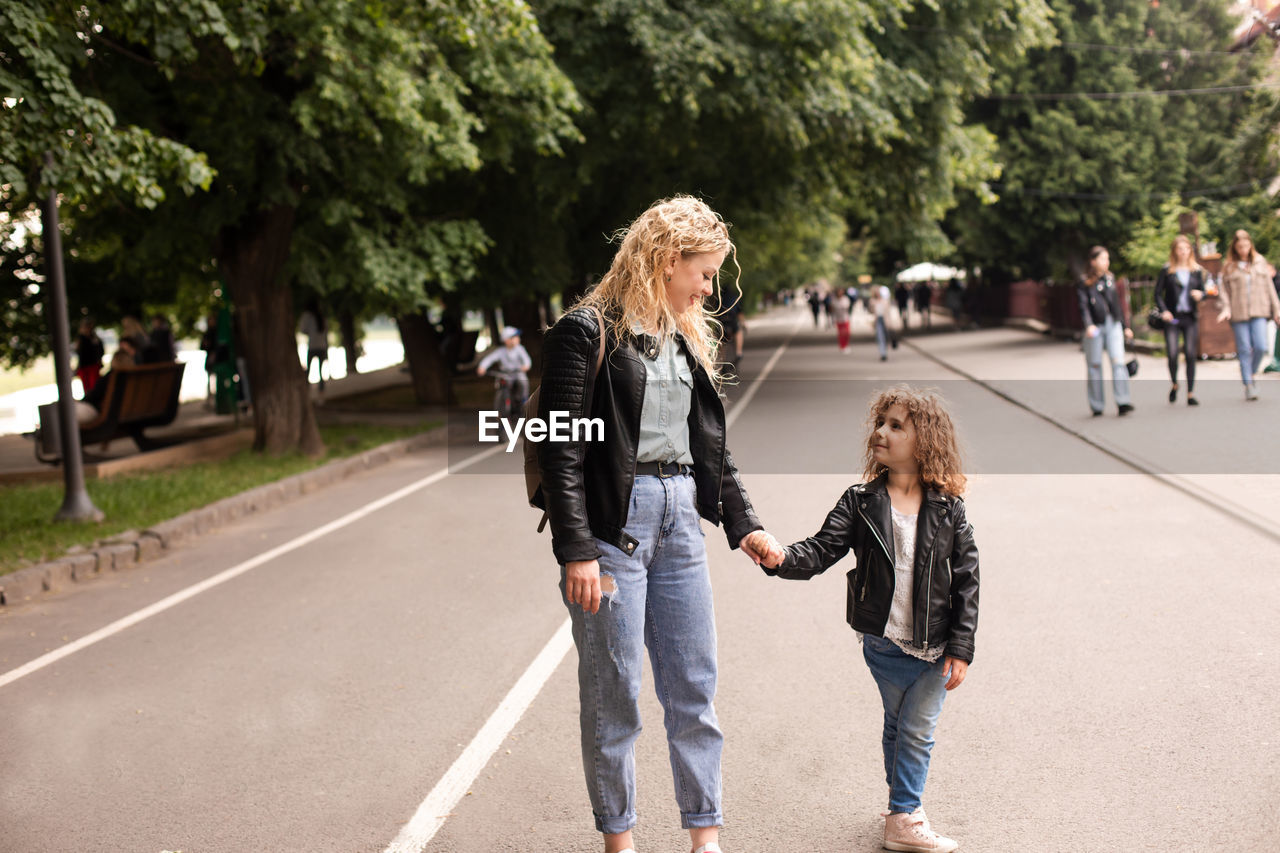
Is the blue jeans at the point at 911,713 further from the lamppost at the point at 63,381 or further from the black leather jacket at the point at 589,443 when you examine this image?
the lamppost at the point at 63,381

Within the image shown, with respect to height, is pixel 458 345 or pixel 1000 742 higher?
pixel 458 345

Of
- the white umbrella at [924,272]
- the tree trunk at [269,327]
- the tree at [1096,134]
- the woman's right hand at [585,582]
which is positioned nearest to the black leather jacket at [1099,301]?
the tree trunk at [269,327]

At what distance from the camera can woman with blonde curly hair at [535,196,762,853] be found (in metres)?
3.33

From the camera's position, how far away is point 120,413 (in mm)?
14578

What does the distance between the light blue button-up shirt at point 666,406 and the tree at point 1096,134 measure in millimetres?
34213

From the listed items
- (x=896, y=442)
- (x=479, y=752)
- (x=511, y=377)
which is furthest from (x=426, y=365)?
(x=896, y=442)

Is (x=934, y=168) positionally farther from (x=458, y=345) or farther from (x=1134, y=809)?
(x=1134, y=809)

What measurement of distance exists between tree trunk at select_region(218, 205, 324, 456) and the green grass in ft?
1.20

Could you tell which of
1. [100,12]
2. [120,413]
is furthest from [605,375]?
[120,413]

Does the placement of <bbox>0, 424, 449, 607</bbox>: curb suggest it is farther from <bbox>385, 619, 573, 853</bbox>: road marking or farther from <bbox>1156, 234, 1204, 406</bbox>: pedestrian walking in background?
<bbox>1156, 234, 1204, 406</bbox>: pedestrian walking in background

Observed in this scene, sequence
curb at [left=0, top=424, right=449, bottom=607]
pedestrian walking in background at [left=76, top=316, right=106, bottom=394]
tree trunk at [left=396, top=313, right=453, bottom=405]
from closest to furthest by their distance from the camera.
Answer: curb at [left=0, top=424, right=449, bottom=607] → pedestrian walking in background at [left=76, top=316, right=106, bottom=394] → tree trunk at [left=396, top=313, right=453, bottom=405]

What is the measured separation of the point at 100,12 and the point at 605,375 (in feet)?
24.4

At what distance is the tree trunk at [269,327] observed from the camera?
48.0ft

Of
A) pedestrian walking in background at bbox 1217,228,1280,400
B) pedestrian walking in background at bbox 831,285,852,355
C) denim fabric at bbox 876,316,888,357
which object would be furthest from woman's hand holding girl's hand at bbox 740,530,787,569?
pedestrian walking in background at bbox 831,285,852,355
